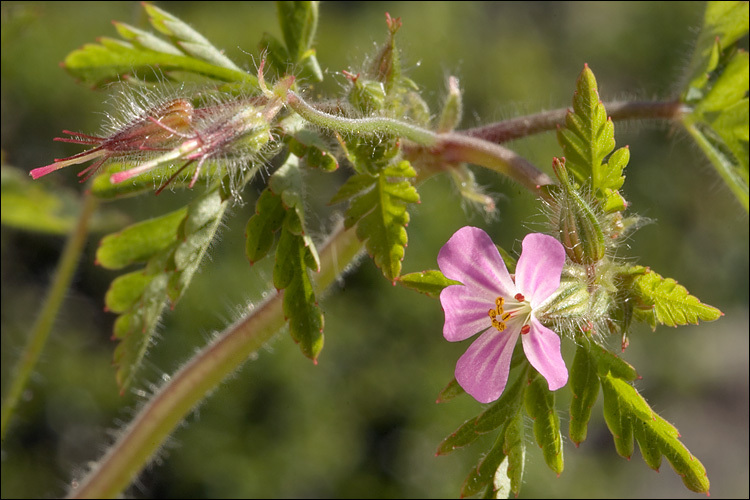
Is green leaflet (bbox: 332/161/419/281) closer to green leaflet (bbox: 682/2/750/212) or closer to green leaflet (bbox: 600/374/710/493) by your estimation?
green leaflet (bbox: 600/374/710/493)

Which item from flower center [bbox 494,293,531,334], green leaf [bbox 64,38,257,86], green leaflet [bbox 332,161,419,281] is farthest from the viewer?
green leaf [bbox 64,38,257,86]

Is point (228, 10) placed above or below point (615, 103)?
above

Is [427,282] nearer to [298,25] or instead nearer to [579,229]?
[579,229]

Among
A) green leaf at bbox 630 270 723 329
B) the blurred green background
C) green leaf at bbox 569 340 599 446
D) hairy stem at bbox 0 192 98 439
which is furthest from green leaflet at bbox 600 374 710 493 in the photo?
the blurred green background

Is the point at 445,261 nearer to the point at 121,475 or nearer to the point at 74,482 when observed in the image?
the point at 121,475

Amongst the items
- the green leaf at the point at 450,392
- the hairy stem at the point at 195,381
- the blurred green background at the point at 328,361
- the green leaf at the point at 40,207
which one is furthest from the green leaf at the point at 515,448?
the blurred green background at the point at 328,361

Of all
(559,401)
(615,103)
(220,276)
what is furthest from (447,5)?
(615,103)

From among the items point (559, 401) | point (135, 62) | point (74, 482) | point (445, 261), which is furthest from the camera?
point (559, 401)
